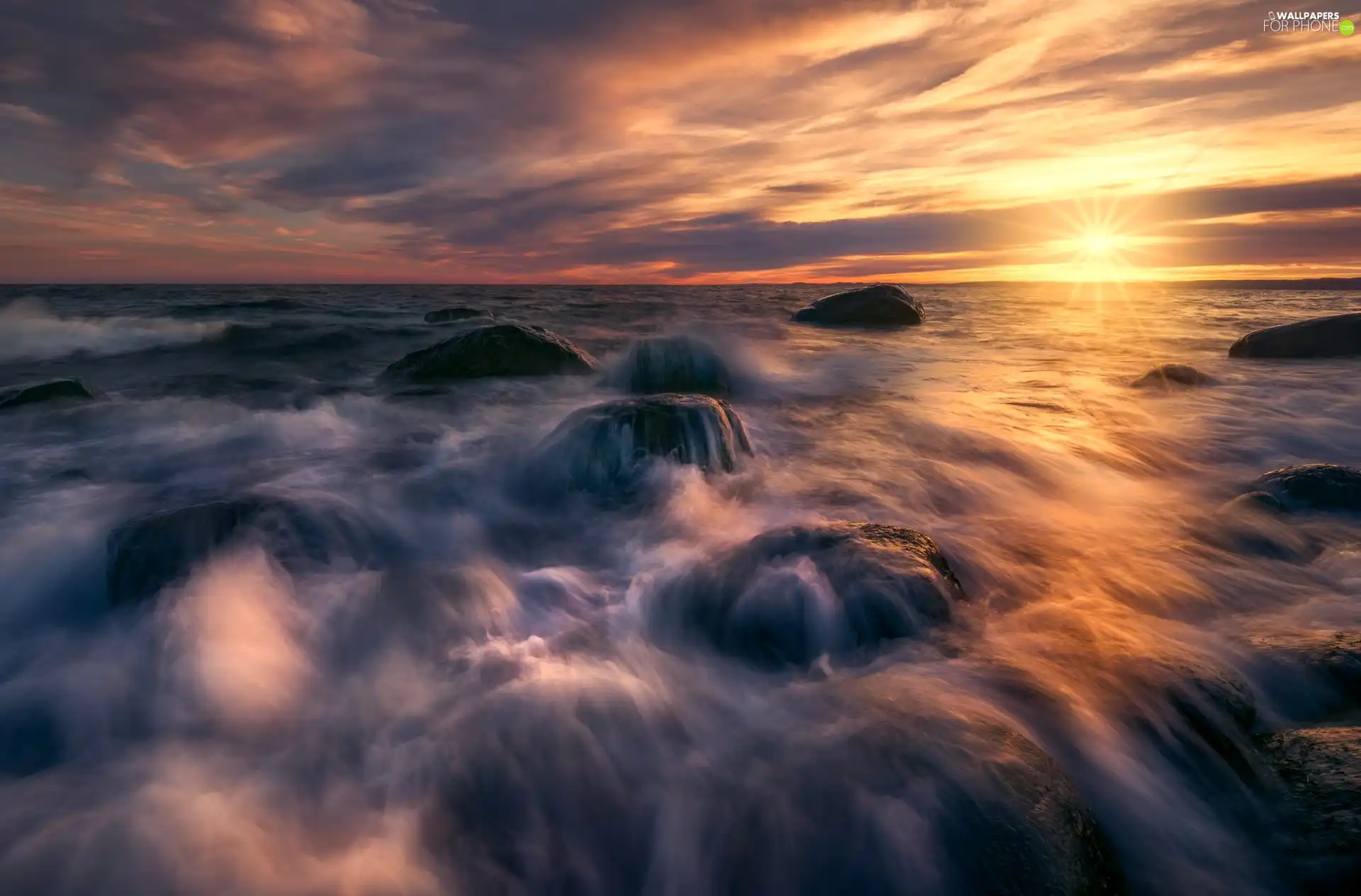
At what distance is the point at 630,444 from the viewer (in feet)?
19.8

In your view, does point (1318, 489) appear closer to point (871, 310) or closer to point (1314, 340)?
point (1314, 340)

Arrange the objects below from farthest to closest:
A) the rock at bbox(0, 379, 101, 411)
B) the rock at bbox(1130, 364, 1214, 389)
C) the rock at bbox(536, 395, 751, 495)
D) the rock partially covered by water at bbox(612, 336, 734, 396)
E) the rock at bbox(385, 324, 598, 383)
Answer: the rock at bbox(1130, 364, 1214, 389), the rock at bbox(385, 324, 598, 383), the rock partially covered by water at bbox(612, 336, 734, 396), the rock at bbox(0, 379, 101, 411), the rock at bbox(536, 395, 751, 495)

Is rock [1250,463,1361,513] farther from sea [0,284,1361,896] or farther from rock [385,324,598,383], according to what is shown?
rock [385,324,598,383]

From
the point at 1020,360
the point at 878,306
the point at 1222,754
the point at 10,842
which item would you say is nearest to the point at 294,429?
the point at 10,842

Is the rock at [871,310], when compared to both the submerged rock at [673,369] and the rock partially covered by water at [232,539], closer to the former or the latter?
the submerged rock at [673,369]

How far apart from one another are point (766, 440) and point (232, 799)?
6199 millimetres

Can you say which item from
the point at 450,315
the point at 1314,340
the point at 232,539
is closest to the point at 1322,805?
the point at 232,539

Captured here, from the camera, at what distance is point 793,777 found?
2684 mm

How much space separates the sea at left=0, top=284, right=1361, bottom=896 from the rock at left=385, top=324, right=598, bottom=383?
381cm

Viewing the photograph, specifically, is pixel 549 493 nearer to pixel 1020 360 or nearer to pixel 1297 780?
pixel 1297 780

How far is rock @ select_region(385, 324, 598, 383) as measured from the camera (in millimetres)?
11047

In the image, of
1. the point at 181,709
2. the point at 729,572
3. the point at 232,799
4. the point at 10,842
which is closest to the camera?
the point at 10,842

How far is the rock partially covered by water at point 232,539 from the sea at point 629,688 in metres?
0.08

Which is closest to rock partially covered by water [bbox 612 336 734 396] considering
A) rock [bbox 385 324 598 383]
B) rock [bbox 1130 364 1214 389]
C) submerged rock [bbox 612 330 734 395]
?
submerged rock [bbox 612 330 734 395]
